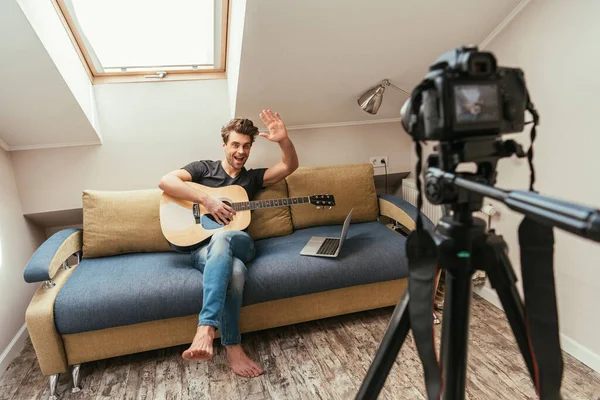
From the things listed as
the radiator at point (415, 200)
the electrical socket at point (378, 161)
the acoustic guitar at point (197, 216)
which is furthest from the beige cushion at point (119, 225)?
the radiator at point (415, 200)

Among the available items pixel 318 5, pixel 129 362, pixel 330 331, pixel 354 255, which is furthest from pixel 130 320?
pixel 318 5

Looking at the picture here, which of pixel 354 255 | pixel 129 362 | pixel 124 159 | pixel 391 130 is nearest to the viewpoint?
pixel 129 362

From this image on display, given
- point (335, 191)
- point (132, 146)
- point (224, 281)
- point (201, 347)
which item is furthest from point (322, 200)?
point (132, 146)

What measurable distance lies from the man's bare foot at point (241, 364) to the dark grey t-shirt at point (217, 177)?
0.80 metres

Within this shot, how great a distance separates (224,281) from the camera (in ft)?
4.89

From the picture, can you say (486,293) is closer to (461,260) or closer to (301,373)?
(301,373)

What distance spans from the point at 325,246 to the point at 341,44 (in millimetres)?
1003

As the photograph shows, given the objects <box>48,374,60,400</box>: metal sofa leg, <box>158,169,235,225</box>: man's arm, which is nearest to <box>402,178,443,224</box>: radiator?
<box>158,169,235,225</box>: man's arm

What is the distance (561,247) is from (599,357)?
1.45 ft

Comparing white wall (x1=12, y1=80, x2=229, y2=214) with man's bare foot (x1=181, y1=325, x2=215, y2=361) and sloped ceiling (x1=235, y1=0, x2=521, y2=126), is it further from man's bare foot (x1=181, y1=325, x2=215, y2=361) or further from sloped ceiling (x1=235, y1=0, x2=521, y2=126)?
man's bare foot (x1=181, y1=325, x2=215, y2=361)

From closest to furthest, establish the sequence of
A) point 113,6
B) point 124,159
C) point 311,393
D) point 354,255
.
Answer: point 311,393 < point 354,255 < point 113,6 < point 124,159

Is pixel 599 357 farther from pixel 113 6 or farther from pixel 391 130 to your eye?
pixel 113 6

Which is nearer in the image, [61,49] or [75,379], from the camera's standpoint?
[75,379]

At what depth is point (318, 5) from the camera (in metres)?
1.51
